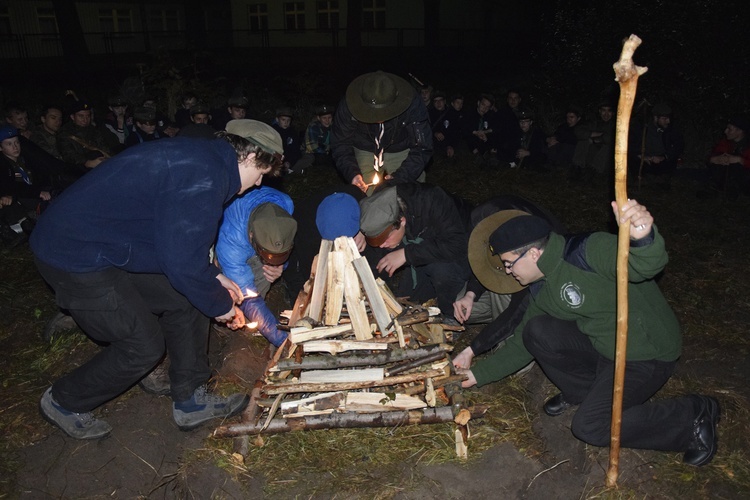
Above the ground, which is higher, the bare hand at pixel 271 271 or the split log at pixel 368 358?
the bare hand at pixel 271 271

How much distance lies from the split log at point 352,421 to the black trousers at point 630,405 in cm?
61

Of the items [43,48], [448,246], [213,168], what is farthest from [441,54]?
[213,168]

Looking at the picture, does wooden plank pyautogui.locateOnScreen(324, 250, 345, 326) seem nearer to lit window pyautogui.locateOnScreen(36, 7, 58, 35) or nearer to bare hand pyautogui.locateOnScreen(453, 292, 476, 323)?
bare hand pyautogui.locateOnScreen(453, 292, 476, 323)

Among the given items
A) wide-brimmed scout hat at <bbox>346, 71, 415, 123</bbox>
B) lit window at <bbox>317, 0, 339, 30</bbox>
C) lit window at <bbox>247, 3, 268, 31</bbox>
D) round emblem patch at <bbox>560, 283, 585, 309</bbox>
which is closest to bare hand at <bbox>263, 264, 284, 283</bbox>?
wide-brimmed scout hat at <bbox>346, 71, 415, 123</bbox>

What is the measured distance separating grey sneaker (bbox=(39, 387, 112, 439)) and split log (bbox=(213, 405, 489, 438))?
86cm

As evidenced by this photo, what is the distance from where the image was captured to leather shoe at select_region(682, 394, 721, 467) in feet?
10.8

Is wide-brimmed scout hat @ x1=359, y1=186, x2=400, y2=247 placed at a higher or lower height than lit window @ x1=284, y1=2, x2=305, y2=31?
lower

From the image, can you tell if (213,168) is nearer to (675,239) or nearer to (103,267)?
(103,267)

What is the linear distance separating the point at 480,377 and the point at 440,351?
12.3 inches

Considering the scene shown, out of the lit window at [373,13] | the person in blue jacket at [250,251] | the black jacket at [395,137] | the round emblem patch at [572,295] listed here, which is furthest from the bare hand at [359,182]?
the lit window at [373,13]

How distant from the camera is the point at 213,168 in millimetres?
2918

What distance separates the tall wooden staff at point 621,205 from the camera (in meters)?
2.50

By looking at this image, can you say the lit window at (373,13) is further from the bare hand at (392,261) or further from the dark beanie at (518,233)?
the dark beanie at (518,233)

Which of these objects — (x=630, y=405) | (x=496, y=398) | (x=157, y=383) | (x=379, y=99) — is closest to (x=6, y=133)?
(x=157, y=383)
